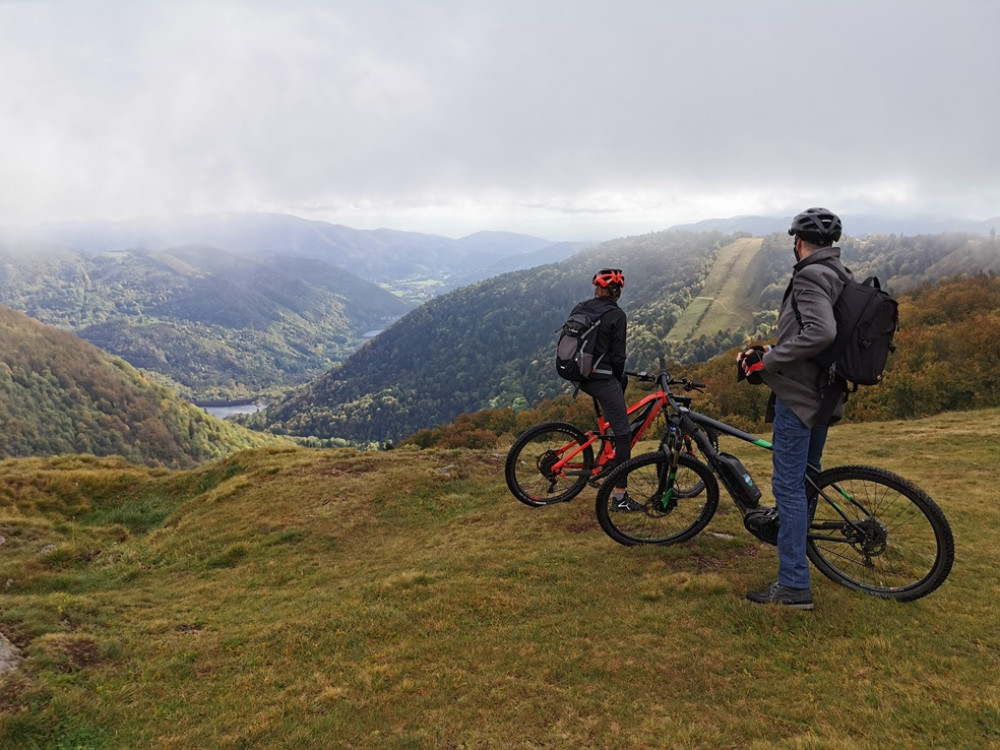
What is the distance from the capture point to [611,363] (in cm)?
811

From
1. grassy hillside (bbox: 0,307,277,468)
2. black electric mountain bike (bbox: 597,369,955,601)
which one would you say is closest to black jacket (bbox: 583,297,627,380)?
black electric mountain bike (bbox: 597,369,955,601)

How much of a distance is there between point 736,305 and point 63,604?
8284 inches

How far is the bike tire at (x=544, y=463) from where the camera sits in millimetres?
9148

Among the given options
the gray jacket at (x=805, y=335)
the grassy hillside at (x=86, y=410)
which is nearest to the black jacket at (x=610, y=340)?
the gray jacket at (x=805, y=335)

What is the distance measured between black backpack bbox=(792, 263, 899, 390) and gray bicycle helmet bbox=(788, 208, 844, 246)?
1.78 feet

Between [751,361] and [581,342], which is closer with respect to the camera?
[751,361]

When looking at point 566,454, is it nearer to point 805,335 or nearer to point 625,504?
point 625,504

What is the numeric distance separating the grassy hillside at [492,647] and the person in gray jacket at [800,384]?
55 cm

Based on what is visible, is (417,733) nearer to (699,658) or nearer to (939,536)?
(699,658)

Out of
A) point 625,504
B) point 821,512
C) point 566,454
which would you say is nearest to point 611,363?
point 566,454

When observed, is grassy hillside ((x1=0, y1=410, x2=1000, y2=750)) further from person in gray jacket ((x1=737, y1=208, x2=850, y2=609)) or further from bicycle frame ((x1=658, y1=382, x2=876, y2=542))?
bicycle frame ((x1=658, y1=382, x2=876, y2=542))

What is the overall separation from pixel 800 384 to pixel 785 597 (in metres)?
2.33

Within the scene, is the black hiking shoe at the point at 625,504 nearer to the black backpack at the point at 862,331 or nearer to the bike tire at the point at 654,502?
the bike tire at the point at 654,502

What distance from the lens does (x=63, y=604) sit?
21.6ft
